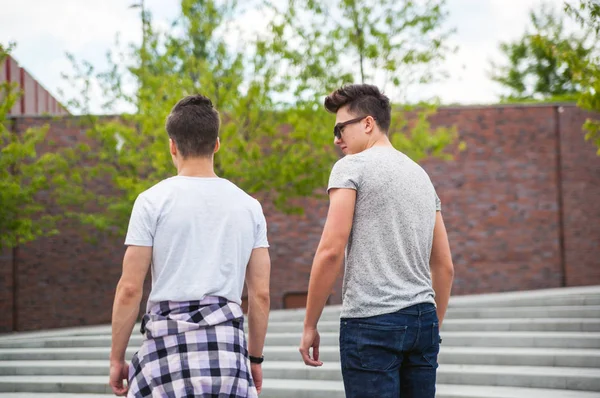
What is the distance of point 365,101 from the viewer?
2756 mm

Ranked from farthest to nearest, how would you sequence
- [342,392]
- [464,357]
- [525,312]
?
1. [525,312]
2. [464,357]
3. [342,392]

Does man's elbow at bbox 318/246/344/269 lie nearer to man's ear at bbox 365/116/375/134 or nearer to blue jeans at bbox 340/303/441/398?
blue jeans at bbox 340/303/441/398

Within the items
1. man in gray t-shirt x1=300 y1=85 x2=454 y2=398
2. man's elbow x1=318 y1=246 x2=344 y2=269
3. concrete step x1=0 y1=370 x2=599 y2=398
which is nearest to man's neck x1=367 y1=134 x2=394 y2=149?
man in gray t-shirt x1=300 y1=85 x2=454 y2=398

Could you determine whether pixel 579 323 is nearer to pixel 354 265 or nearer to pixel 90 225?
pixel 354 265

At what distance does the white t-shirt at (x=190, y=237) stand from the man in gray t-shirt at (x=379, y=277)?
0.35 metres

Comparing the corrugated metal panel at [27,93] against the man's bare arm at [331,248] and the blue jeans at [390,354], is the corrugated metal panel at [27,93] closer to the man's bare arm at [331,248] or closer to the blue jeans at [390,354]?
the man's bare arm at [331,248]

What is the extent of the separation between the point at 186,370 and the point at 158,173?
10839mm

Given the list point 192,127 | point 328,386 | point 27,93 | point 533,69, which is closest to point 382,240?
point 192,127

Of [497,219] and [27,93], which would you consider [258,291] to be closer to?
[497,219]

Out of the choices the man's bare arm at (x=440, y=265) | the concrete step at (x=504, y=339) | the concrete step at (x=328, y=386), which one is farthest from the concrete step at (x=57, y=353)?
the man's bare arm at (x=440, y=265)

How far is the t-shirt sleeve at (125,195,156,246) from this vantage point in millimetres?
2336

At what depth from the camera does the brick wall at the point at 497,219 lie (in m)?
15.8

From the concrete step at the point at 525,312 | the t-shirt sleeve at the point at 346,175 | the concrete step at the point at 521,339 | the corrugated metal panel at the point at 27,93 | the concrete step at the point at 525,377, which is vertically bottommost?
the concrete step at the point at 525,377

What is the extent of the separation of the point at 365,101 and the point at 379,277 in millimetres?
690
